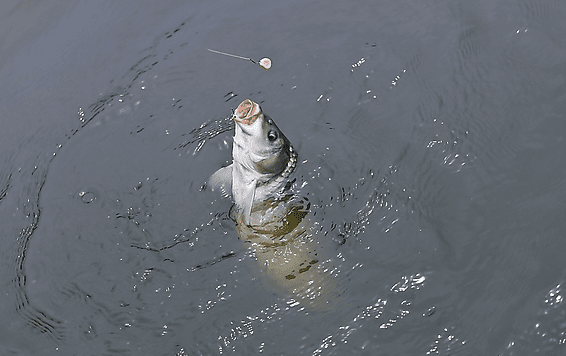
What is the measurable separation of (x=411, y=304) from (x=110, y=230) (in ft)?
9.01

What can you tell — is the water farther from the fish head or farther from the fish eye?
the fish eye

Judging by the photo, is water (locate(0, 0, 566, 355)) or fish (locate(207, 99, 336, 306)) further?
fish (locate(207, 99, 336, 306))

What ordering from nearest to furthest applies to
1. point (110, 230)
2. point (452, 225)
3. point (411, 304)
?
point (411, 304)
point (452, 225)
point (110, 230)

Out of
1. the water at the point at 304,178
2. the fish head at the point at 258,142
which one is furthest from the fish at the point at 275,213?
the water at the point at 304,178

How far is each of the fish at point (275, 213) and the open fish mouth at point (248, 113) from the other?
33 millimetres

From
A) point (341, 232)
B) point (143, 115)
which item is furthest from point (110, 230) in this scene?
point (341, 232)

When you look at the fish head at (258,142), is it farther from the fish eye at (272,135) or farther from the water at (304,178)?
the water at (304,178)

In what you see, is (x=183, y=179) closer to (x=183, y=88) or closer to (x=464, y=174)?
(x=183, y=88)

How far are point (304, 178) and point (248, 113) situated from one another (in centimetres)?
107

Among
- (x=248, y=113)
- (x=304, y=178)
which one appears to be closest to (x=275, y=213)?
(x=304, y=178)

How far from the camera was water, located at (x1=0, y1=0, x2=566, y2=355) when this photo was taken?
3.98 meters

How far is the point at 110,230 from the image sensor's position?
4727 millimetres

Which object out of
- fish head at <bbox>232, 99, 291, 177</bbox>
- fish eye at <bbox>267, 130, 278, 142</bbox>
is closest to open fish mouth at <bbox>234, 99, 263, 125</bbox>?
fish head at <bbox>232, 99, 291, 177</bbox>

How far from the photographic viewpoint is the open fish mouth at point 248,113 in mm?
3912
